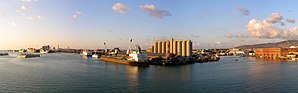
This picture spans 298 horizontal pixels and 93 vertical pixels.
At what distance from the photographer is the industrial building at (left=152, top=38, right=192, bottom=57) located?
42912 millimetres

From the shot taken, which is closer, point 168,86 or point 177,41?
point 168,86

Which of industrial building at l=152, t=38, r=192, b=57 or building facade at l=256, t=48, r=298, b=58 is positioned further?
building facade at l=256, t=48, r=298, b=58

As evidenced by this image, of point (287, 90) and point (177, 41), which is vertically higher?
point (177, 41)

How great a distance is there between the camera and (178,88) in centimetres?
1270

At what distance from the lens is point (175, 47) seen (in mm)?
45312

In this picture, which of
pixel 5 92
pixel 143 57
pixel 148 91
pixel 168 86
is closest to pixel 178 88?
pixel 168 86

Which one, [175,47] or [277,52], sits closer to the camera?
[175,47]

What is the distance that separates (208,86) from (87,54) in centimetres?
5407

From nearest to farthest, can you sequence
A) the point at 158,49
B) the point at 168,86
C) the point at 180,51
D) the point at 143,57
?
1. the point at 168,86
2. the point at 143,57
3. the point at 180,51
4. the point at 158,49

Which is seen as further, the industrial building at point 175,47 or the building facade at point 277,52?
the building facade at point 277,52

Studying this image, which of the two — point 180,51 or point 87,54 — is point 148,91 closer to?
point 180,51

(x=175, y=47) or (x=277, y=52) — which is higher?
(x=175, y=47)

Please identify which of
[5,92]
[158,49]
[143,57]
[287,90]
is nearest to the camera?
[5,92]

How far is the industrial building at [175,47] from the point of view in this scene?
42.9 meters
